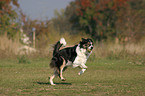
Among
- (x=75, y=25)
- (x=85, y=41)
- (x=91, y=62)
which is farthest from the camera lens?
(x=75, y=25)

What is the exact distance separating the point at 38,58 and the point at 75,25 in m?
22.1

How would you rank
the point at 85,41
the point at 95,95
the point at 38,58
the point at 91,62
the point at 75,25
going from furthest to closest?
the point at 75,25
the point at 38,58
the point at 91,62
the point at 85,41
the point at 95,95

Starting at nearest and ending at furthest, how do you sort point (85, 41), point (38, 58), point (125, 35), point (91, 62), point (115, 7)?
point (85, 41), point (91, 62), point (38, 58), point (125, 35), point (115, 7)

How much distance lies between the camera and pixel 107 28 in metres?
41.8

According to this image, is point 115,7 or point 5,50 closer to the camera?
point 5,50

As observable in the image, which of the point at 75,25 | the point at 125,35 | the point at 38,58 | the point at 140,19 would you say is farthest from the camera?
the point at 75,25

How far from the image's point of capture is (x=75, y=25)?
4444 cm

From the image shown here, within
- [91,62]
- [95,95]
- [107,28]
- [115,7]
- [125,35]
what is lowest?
[95,95]

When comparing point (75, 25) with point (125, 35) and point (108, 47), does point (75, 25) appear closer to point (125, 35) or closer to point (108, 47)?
point (125, 35)

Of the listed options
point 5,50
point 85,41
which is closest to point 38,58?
point 5,50

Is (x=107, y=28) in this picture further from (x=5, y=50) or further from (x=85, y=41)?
(x=85, y=41)

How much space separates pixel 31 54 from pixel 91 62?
5.92 metres

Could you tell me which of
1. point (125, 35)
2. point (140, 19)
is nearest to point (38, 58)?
point (125, 35)

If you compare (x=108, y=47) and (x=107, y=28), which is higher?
(x=107, y=28)
